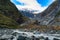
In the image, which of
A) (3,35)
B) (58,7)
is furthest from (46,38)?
(58,7)

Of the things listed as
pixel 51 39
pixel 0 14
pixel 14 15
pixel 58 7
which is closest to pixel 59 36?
pixel 51 39

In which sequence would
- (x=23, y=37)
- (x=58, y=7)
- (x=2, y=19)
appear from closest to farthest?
(x=23, y=37) → (x=2, y=19) → (x=58, y=7)

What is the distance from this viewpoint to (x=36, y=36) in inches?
1711

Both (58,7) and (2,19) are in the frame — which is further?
(58,7)

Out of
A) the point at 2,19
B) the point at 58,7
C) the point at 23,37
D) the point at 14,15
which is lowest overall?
the point at 23,37

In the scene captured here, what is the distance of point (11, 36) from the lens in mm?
43438

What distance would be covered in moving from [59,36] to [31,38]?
511cm

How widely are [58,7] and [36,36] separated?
6126cm

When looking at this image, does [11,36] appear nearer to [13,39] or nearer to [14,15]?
[13,39]

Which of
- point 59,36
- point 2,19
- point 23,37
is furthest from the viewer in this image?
point 2,19

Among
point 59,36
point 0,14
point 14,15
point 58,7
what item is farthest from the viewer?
point 58,7

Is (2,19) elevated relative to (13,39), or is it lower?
elevated

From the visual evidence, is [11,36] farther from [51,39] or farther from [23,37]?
[51,39]

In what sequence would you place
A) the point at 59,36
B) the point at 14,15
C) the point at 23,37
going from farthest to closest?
the point at 14,15
the point at 59,36
the point at 23,37
